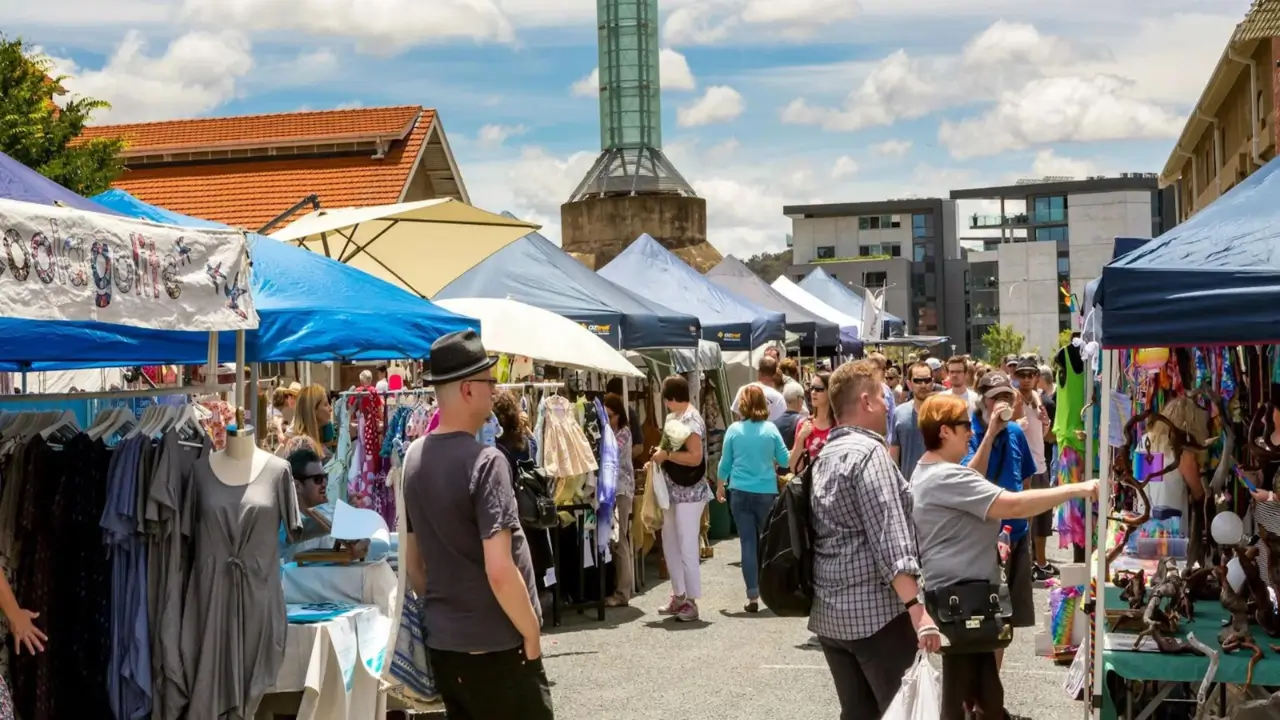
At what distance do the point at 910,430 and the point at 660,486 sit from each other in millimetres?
2133

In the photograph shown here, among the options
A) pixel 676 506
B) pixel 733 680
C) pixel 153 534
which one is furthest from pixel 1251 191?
pixel 676 506

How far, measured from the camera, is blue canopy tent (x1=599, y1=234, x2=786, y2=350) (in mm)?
17969

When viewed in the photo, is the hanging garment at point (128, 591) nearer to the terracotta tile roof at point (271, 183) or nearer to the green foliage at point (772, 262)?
the terracotta tile roof at point (271, 183)

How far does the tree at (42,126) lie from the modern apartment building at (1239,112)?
49.2 ft

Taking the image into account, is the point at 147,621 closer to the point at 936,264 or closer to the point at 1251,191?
the point at 1251,191

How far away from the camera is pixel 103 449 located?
556cm

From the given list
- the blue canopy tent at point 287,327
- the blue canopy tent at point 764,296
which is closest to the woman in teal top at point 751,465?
the blue canopy tent at point 287,327

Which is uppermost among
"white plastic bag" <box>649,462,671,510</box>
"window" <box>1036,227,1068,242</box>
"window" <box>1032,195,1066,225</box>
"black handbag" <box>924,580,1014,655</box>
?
"window" <box>1032,195,1066,225</box>

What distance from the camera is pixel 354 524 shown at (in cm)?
654

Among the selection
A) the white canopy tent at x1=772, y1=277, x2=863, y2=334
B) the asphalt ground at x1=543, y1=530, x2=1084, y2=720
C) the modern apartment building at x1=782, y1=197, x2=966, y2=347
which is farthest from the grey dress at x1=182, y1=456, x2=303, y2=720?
the modern apartment building at x1=782, y1=197, x2=966, y2=347

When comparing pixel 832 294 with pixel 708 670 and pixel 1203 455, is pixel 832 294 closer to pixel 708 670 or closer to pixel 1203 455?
pixel 708 670

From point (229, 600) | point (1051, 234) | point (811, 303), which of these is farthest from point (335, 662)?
point (1051, 234)

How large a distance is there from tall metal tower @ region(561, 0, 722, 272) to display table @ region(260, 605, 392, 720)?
28.9 metres

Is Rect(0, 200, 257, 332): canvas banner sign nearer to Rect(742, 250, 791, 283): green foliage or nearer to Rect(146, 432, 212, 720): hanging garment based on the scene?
Rect(146, 432, 212, 720): hanging garment
